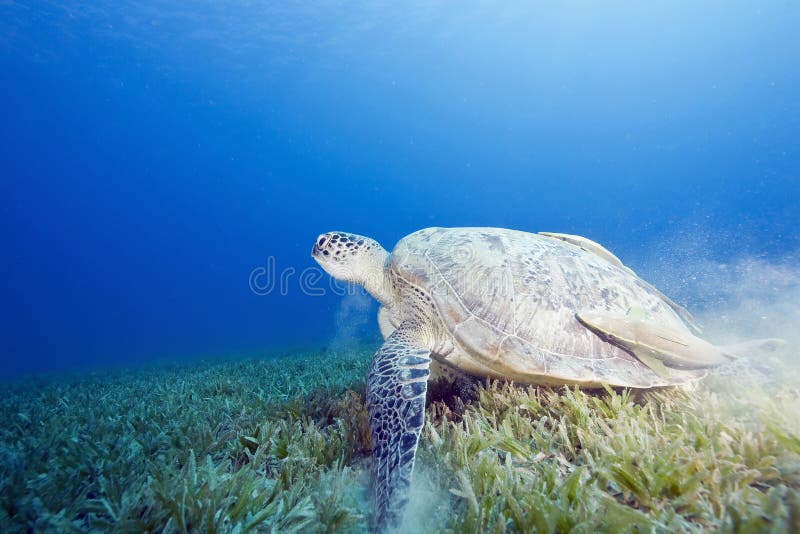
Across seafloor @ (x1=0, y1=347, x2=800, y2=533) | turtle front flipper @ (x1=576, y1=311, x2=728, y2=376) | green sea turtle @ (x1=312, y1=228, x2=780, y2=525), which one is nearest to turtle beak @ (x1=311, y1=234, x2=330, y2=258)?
green sea turtle @ (x1=312, y1=228, x2=780, y2=525)

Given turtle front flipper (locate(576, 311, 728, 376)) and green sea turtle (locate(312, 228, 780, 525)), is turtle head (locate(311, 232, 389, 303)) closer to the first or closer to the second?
green sea turtle (locate(312, 228, 780, 525))

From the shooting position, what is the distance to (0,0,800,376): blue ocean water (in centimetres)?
4181

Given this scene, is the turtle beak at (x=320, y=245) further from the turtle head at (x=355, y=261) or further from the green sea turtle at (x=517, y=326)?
the green sea turtle at (x=517, y=326)

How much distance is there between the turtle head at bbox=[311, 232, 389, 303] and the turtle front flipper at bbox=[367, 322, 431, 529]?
1.19m

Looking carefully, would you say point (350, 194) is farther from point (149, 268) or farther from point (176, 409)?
point (176, 409)

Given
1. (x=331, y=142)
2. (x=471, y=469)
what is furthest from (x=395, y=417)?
(x=331, y=142)

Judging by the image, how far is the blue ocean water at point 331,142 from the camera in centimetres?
4181

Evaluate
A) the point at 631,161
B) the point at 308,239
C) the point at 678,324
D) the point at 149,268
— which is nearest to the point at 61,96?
the point at 149,268

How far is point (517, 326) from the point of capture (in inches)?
108

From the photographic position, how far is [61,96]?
5947 cm

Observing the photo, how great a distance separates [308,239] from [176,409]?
11448 centimetres

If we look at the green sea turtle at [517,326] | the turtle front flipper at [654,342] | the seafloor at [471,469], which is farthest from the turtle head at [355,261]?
the turtle front flipper at [654,342]

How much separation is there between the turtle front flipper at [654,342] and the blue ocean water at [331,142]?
36.6 m

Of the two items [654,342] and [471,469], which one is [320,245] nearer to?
[471,469]
